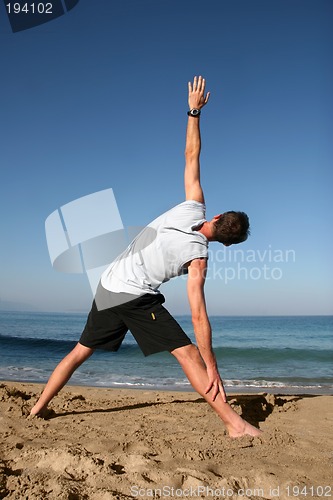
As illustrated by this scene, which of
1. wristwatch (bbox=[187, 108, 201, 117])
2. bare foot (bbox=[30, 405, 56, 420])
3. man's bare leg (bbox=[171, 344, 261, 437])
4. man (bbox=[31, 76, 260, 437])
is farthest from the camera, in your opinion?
bare foot (bbox=[30, 405, 56, 420])

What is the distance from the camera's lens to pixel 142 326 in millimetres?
3240

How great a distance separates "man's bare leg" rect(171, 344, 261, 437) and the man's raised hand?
6.65 ft

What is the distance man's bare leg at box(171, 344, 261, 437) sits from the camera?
308 centimetres

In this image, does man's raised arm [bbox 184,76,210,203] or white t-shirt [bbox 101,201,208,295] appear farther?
man's raised arm [bbox 184,76,210,203]

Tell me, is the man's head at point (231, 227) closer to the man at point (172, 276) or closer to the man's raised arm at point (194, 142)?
the man at point (172, 276)

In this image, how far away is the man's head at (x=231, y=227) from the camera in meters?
3.00

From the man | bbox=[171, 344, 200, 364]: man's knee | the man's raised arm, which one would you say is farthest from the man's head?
bbox=[171, 344, 200, 364]: man's knee

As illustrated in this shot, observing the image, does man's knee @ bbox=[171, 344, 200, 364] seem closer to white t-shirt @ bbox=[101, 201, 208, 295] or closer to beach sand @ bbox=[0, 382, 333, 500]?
white t-shirt @ bbox=[101, 201, 208, 295]

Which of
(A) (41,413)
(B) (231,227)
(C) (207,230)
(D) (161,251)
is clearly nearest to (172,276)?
(D) (161,251)

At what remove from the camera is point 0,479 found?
2090 mm

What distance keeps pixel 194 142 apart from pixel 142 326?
5.18ft

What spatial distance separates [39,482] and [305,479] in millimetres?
1489

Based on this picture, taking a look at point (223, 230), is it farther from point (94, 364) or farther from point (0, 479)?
point (94, 364)

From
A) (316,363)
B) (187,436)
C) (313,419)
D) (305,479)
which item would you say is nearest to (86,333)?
(187,436)
